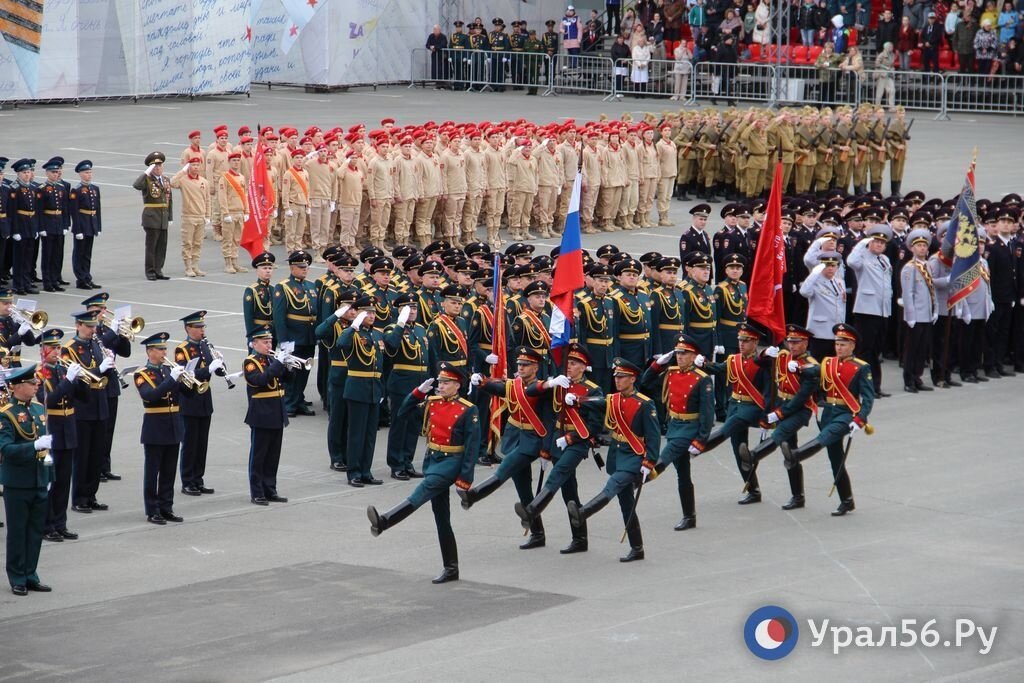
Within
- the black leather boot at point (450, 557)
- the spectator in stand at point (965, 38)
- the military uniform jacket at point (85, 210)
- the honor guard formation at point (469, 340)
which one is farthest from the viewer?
the spectator in stand at point (965, 38)

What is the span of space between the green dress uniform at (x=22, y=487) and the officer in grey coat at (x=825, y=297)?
8599mm

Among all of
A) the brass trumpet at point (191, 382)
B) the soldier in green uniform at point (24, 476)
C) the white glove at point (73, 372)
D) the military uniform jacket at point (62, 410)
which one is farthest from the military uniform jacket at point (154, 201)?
the soldier in green uniform at point (24, 476)

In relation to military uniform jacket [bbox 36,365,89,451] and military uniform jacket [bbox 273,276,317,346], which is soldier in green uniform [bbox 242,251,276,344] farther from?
military uniform jacket [bbox 36,365,89,451]

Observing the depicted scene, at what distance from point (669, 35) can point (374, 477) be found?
31.0 meters

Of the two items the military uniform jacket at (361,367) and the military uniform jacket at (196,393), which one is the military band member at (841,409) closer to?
the military uniform jacket at (361,367)

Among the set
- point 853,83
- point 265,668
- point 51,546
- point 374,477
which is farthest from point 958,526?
point 853,83

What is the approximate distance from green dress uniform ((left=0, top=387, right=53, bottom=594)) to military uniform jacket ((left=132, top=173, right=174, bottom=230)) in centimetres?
1121

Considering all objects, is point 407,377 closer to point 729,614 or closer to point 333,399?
point 333,399

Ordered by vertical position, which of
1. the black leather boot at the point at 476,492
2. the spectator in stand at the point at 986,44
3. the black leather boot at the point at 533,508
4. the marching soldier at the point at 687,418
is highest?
the spectator in stand at the point at 986,44

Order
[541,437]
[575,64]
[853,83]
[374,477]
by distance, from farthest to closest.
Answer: [575,64] < [853,83] < [374,477] < [541,437]

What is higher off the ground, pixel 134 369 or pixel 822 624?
pixel 134 369

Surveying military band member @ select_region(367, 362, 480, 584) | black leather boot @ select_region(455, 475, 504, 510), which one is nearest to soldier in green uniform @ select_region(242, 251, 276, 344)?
military band member @ select_region(367, 362, 480, 584)

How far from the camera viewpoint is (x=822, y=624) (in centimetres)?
1098

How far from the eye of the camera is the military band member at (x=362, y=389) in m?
14.8
